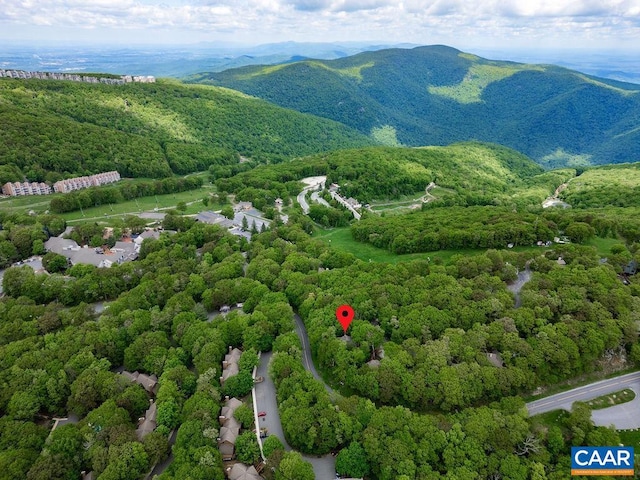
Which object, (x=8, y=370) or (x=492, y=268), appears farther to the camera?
(x=492, y=268)

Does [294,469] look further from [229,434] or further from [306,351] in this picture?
[306,351]

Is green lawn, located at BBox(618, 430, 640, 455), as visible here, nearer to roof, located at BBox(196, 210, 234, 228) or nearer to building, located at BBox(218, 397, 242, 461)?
building, located at BBox(218, 397, 242, 461)

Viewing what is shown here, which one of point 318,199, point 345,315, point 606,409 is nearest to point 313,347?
point 345,315

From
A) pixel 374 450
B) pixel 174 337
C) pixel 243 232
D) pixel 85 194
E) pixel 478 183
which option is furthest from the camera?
pixel 478 183

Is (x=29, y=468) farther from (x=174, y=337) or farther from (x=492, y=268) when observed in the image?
(x=492, y=268)

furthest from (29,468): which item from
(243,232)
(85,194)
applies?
(85,194)

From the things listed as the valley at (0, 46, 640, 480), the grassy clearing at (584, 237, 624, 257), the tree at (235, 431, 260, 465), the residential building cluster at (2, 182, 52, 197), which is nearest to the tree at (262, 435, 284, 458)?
the valley at (0, 46, 640, 480)

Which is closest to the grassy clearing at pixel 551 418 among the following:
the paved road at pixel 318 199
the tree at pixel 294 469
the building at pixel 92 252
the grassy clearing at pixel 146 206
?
the tree at pixel 294 469
